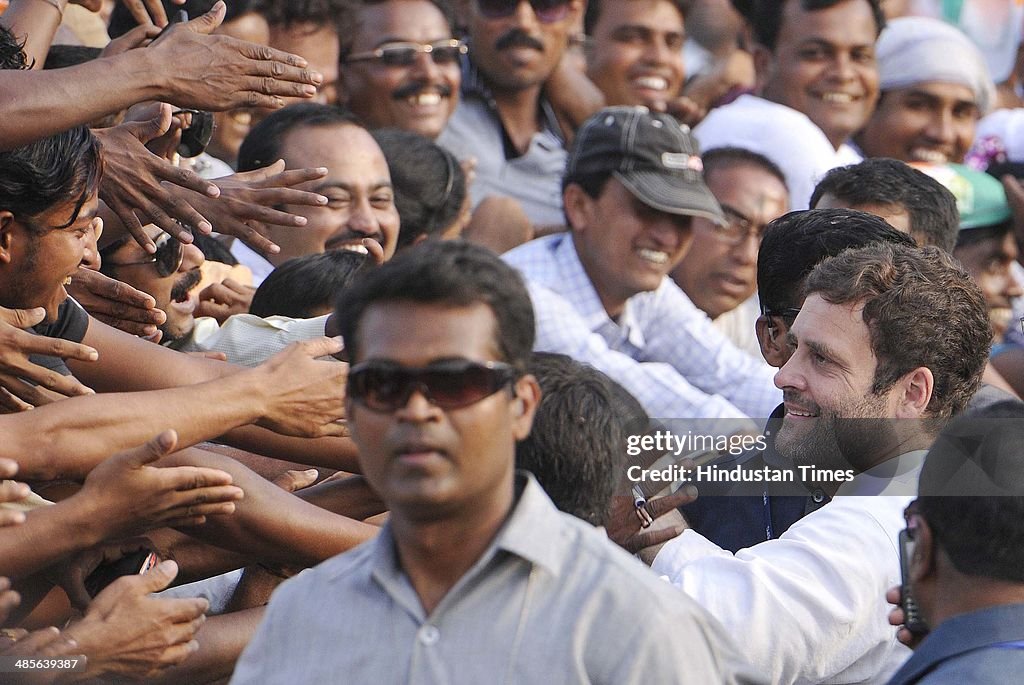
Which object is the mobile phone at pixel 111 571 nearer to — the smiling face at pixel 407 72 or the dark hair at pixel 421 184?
the dark hair at pixel 421 184

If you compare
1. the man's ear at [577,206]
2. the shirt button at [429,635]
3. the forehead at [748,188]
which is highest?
the shirt button at [429,635]

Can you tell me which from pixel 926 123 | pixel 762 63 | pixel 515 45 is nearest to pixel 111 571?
pixel 515 45

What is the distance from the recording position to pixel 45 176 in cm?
315

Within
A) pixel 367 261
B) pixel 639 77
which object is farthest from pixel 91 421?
pixel 639 77

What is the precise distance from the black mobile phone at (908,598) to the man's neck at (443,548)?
25.4 inches

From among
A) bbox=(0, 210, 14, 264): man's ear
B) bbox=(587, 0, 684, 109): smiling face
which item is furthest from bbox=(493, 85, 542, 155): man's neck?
bbox=(0, 210, 14, 264): man's ear

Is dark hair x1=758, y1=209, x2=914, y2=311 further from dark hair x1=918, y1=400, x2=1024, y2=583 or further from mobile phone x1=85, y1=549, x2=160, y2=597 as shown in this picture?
mobile phone x1=85, y1=549, x2=160, y2=597

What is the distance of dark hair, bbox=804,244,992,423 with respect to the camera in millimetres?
3250

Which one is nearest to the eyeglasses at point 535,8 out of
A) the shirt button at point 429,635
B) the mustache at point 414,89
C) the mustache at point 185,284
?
the mustache at point 414,89

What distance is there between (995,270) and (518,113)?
193 cm

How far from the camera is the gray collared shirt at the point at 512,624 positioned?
2051 millimetres

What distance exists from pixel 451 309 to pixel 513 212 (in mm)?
3611

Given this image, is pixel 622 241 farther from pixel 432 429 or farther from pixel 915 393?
pixel 432 429

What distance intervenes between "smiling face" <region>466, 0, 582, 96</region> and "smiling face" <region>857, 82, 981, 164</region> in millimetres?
1567
